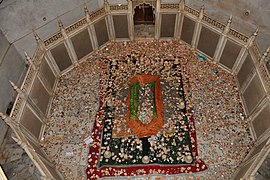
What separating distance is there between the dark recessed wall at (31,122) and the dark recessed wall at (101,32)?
4.85 metres

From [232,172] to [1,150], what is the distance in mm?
8048

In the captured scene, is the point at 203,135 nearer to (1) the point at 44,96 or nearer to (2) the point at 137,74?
(2) the point at 137,74

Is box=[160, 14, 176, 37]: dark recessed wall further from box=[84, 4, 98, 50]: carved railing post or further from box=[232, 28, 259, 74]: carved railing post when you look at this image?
box=[232, 28, 259, 74]: carved railing post

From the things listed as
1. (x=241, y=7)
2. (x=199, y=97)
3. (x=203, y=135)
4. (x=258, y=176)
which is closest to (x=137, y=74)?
(x=199, y=97)

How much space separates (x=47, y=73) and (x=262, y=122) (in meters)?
8.31

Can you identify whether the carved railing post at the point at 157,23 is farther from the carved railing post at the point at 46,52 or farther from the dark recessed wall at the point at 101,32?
the carved railing post at the point at 46,52

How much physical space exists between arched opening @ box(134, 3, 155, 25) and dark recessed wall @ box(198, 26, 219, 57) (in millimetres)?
3207

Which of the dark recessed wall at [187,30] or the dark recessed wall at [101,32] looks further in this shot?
the dark recessed wall at [101,32]

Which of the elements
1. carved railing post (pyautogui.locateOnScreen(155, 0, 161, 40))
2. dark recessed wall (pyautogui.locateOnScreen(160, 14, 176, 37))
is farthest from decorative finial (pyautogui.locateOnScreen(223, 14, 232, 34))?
carved railing post (pyautogui.locateOnScreen(155, 0, 161, 40))

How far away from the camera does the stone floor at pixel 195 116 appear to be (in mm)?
8594

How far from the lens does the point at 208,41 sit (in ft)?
35.4

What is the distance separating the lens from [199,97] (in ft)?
33.3

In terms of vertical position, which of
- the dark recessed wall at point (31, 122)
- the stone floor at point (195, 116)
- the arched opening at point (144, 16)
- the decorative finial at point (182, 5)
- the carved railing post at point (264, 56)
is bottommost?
the stone floor at point (195, 116)

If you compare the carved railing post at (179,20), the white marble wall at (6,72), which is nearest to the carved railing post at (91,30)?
the white marble wall at (6,72)
